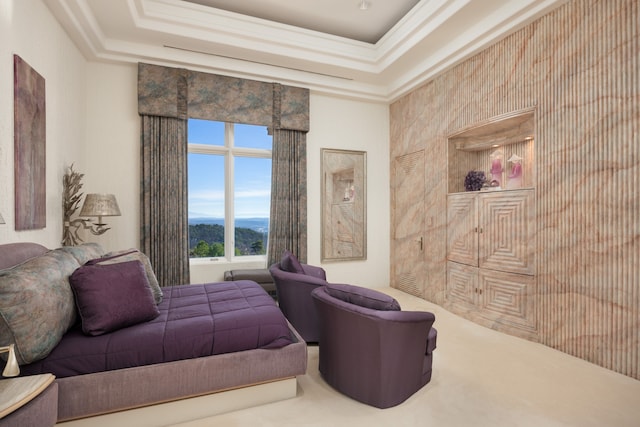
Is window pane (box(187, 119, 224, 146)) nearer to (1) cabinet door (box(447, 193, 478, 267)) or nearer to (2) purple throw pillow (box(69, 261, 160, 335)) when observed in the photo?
(2) purple throw pillow (box(69, 261, 160, 335))

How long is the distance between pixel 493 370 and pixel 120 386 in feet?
8.55

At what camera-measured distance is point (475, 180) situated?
3.90 meters

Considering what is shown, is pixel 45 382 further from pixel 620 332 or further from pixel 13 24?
pixel 620 332

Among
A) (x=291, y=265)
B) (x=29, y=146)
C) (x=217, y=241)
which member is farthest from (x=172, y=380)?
(x=217, y=241)

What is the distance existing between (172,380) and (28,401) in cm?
71

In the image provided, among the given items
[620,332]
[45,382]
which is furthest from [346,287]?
[620,332]

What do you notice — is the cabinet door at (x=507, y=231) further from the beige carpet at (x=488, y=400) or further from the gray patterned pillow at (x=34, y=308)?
the gray patterned pillow at (x=34, y=308)

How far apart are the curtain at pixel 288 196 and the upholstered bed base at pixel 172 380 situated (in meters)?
2.51

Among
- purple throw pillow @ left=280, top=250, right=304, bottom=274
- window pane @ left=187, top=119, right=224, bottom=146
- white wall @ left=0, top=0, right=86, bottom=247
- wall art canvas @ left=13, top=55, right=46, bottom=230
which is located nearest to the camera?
white wall @ left=0, top=0, right=86, bottom=247

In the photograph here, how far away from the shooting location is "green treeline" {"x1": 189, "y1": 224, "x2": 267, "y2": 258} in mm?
4582

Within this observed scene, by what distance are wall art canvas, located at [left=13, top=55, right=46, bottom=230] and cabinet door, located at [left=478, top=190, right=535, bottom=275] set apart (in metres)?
4.24

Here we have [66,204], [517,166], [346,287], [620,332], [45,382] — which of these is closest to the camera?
[45,382]

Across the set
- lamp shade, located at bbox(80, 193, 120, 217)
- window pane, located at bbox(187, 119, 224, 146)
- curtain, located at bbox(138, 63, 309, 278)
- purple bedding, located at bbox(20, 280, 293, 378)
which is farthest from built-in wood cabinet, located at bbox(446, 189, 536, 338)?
lamp shade, located at bbox(80, 193, 120, 217)

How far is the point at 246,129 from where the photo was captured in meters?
4.75
